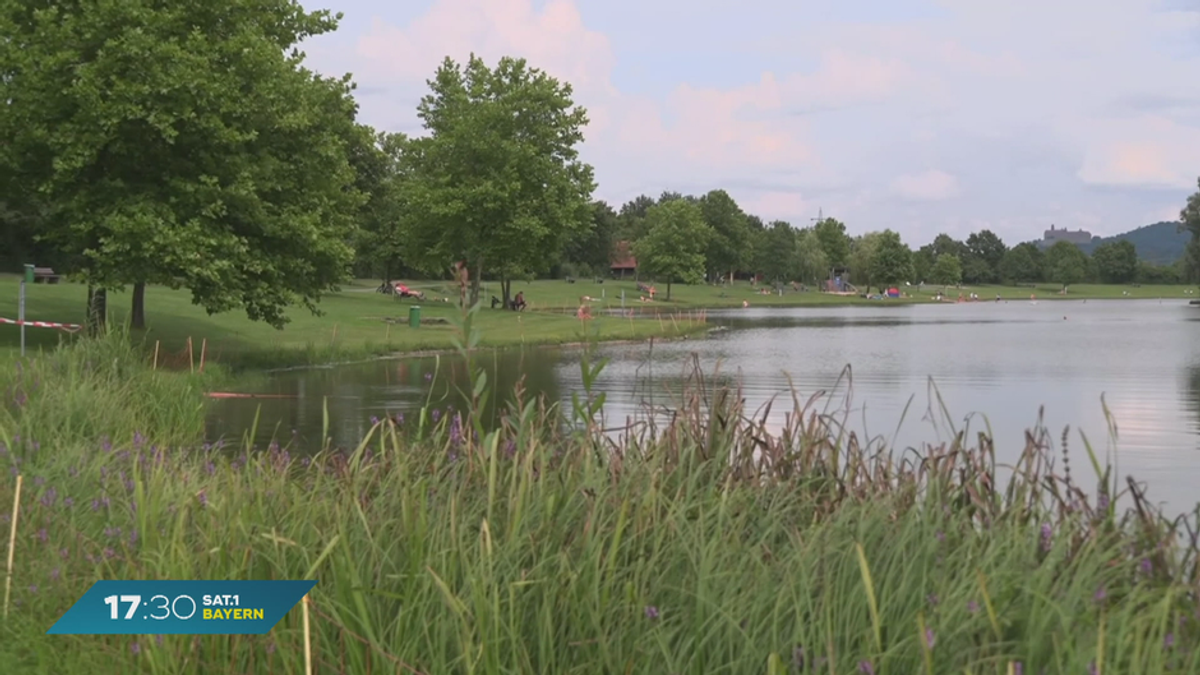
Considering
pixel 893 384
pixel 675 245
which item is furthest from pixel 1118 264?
pixel 893 384

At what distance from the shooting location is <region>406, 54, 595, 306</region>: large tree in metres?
60.2

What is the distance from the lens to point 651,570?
213 inches

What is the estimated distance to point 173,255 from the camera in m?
24.6

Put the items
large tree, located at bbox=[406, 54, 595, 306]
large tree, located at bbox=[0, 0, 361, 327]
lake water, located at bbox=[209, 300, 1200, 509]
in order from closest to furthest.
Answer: lake water, located at bbox=[209, 300, 1200, 509] → large tree, located at bbox=[0, 0, 361, 327] → large tree, located at bbox=[406, 54, 595, 306]

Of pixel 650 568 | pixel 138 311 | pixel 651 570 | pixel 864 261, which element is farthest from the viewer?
pixel 864 261

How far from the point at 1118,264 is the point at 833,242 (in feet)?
179

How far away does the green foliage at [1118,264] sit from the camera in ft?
628

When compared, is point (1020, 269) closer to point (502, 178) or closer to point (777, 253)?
point (777, 253)

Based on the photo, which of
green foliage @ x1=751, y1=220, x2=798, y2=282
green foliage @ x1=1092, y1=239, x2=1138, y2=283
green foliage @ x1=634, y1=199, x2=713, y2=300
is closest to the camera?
green foliage @ x1=634, y1=199, x2=713, y2=300

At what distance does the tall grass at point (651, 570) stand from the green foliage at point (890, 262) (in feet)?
523

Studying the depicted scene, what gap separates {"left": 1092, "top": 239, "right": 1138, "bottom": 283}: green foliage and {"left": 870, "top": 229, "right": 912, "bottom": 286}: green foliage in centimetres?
4686

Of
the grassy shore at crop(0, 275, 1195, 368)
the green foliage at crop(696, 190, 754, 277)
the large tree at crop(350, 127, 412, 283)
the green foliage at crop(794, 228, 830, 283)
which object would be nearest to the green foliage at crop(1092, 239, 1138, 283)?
the green foliage at crop(794, 228, 830, 283)

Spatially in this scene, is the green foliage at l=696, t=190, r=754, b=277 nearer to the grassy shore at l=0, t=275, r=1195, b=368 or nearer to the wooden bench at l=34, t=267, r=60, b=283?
the grassy shore at l=0, t=275, r=1195, b=368

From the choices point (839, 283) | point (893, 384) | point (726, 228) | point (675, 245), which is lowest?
point (893, 384)
